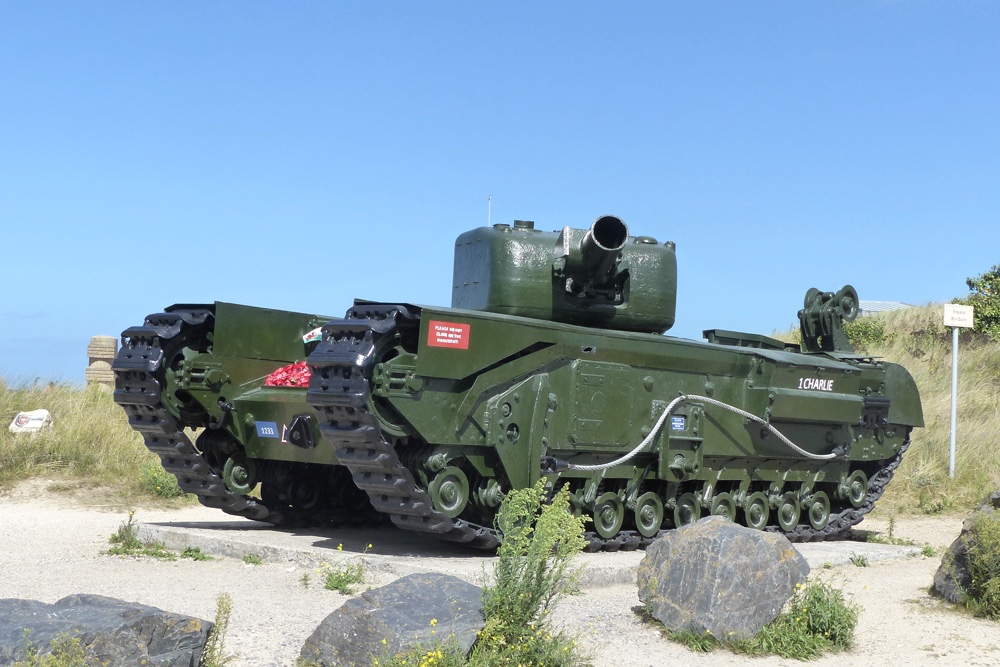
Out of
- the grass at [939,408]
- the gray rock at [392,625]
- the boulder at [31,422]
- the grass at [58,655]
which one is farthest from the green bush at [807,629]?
the boulder at [31,422]

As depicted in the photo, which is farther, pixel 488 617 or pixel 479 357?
pixel 479 357

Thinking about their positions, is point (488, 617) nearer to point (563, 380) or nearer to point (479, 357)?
point (479, 357)

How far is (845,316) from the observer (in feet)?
45.2

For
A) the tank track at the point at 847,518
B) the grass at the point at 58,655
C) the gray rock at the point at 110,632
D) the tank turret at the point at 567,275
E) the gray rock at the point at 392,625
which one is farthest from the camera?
the tank track at the point at 847,518

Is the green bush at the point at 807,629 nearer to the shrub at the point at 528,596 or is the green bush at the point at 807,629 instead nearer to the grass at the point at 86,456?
the shrub at the point at 528,596

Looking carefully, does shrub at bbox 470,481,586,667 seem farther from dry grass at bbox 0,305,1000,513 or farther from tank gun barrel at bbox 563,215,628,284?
dry grass at bbox 0,305,1000,513

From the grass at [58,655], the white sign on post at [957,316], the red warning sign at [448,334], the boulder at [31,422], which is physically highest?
the white sign on post at [957,316]

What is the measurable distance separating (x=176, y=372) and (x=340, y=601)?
3.47 meters

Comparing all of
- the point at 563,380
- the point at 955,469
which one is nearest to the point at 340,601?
the point at 563,380

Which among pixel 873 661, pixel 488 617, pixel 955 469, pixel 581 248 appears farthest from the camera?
pixel 955 469

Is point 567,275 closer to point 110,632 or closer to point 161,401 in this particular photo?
point 161,401

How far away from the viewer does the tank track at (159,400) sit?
9969 millimetres

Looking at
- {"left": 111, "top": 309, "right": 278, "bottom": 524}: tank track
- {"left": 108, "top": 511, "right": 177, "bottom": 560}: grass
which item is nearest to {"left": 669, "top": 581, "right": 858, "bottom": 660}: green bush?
{"left": 108, "top": 511, "right": 177, "bottom": 560}: grass

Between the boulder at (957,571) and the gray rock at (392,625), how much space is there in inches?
161
